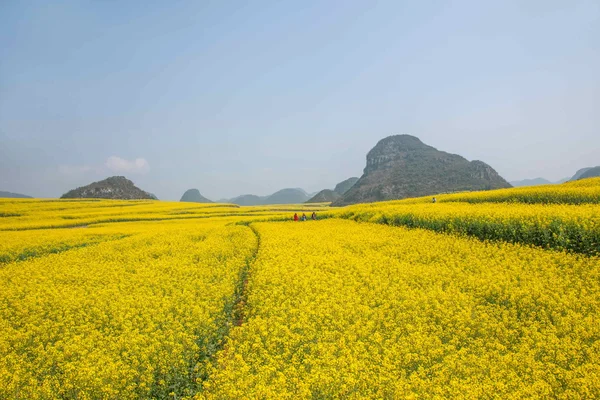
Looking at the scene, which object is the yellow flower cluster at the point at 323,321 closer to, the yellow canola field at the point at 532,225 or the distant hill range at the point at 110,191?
the yellow canola field at the point at 532,225

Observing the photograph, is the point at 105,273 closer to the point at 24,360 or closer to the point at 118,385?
the point at 24,360

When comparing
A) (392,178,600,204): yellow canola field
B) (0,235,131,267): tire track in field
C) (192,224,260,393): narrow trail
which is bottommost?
(192,224,260,393): narrow trail

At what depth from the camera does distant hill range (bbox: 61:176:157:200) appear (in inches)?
4727

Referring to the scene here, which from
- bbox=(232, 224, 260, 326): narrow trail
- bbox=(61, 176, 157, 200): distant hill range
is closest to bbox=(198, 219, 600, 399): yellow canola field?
bbox=(232, 224, 260, 326): narrow trail

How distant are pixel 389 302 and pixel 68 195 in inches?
5652

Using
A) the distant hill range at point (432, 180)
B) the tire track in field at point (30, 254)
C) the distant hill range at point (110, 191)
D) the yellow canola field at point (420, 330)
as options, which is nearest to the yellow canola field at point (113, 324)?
the yellow canola field at point (420, 330)

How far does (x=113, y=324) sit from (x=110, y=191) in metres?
134

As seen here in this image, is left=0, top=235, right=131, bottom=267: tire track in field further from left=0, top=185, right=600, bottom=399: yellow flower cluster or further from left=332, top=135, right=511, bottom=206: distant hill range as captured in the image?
left=332, top=135, right=511, bottom=206: distant hill range

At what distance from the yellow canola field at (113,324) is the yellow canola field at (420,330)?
1013 mm

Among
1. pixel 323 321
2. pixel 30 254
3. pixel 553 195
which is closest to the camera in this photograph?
pixel 323 321

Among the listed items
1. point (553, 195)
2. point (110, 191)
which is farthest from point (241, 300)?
point (110, 191)

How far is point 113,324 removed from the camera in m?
8.66

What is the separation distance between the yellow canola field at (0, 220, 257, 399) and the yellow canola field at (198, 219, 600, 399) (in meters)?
1.01

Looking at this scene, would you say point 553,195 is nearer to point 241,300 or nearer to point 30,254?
point 241,300
